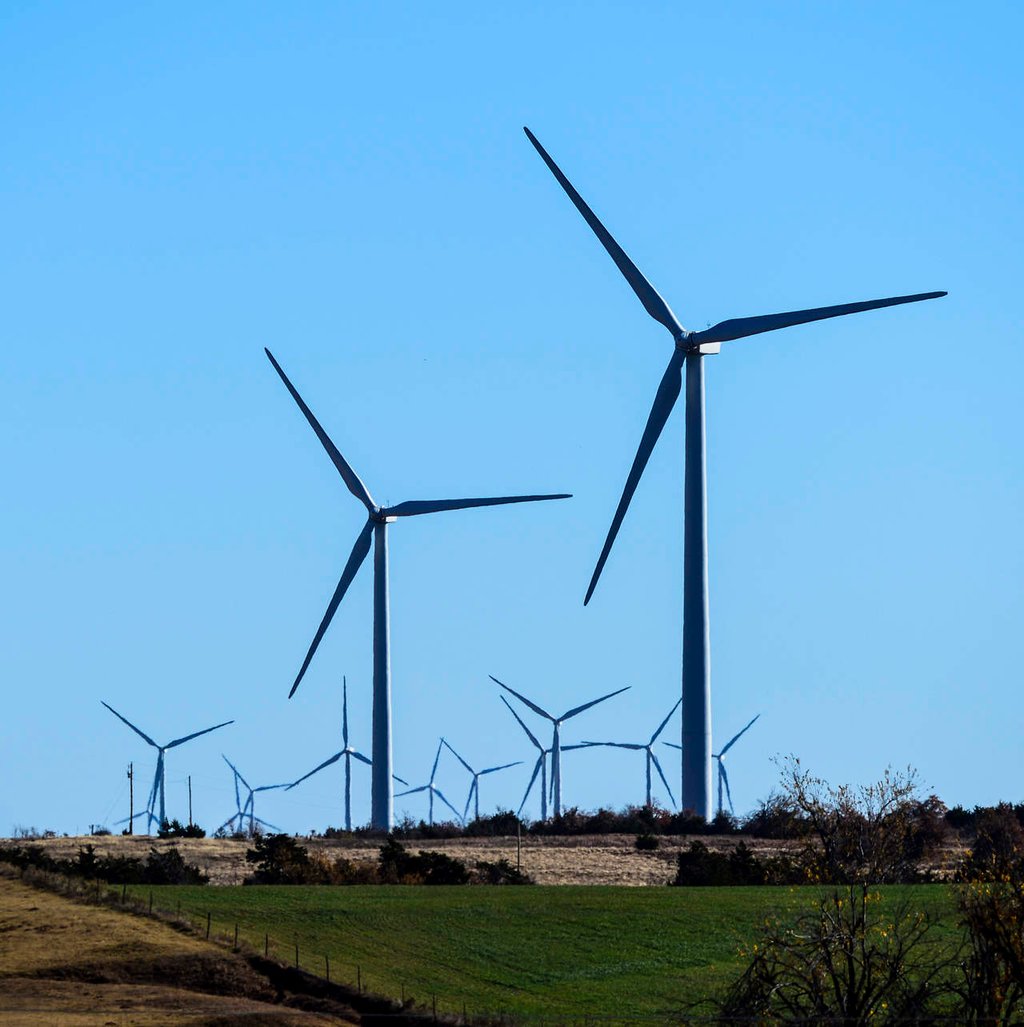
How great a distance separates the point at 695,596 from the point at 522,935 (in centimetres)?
2210

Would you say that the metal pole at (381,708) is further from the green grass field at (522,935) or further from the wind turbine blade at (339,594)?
the green grass field at (522,935)

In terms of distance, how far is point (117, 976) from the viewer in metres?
51.3

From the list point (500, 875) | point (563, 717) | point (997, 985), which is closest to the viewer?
point (997, 985)

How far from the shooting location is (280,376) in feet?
318

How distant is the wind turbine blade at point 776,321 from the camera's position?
7362 centimetres

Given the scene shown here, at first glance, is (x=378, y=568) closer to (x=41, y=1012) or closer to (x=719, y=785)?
(x=719, y=785)

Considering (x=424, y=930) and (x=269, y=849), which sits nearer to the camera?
(x=424, y=930)

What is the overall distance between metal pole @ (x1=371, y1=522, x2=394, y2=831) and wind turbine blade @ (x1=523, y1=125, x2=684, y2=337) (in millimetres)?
19094

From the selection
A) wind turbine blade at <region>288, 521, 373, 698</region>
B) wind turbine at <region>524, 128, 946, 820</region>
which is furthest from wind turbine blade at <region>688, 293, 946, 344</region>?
wind turbine blade at <region>288, 521, 373, 698</region>

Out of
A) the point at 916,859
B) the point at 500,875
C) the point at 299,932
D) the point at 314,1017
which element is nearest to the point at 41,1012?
the point at 314,1017

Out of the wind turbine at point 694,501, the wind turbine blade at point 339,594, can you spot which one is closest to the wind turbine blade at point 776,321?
the wind turbine at point 694,501

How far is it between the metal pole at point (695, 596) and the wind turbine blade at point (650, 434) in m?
0.74

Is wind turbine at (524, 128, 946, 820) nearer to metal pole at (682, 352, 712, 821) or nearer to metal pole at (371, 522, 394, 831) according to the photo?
metal pole at (682, 352, 712, 821)

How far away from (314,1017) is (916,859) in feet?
121
